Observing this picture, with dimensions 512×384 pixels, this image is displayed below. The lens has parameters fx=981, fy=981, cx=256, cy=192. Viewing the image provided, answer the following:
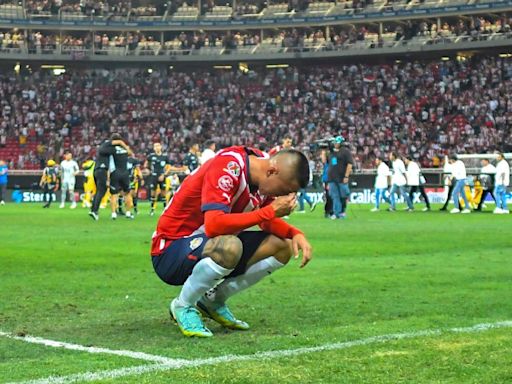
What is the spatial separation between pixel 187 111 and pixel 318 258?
50269 millimetres

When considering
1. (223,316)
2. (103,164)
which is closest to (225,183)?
(223,316)

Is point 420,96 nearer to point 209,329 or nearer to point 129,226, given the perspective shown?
point 129,226

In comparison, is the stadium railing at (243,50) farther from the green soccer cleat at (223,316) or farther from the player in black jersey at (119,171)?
the green soccer cleat at (223,316)

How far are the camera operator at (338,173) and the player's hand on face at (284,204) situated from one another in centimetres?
2179

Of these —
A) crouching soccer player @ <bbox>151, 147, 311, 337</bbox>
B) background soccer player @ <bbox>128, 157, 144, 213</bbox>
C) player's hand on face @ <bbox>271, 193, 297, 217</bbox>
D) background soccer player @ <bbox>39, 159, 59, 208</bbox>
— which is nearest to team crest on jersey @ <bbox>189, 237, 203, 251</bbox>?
crouching soccer player @ <bbox>151, 147, 311, 337</bbox>

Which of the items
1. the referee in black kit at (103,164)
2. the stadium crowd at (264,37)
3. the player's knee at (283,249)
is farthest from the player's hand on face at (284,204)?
the stadium crowd at (264,37)

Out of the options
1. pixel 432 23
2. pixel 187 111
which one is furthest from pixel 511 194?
pixel 187 111

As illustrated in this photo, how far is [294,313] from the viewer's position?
8672mm

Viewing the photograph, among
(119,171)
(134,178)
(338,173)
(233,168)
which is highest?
(233,168)

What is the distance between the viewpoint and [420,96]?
198 ft

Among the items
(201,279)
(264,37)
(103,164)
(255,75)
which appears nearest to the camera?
(201,279)

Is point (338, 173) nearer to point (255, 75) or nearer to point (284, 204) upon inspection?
point (284, 204)

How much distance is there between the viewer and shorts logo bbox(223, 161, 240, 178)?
7012 mm

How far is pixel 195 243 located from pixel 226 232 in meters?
0.43
